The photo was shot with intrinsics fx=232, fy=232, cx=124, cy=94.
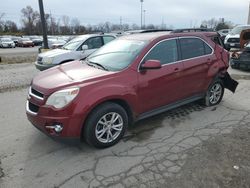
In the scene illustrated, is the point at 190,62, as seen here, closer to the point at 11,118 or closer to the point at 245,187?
the point at 245,187

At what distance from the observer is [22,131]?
4.19 meters

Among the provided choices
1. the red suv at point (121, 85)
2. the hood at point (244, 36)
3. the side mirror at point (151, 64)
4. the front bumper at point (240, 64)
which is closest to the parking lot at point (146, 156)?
the red suv at point (121, 85)

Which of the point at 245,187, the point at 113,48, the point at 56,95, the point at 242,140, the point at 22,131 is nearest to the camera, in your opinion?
the point at 245,187

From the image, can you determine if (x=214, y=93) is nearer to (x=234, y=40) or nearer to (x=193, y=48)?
(x=193, y=48)

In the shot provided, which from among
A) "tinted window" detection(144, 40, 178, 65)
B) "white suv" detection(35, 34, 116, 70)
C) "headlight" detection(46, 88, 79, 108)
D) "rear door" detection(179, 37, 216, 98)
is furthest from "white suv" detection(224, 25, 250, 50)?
"headlight" detection(46, 88, 79, 108)

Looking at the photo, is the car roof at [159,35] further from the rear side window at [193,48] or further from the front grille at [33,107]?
the front grille at [33,107]

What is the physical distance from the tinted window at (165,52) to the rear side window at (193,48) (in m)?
0.23

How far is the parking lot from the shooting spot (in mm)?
2857

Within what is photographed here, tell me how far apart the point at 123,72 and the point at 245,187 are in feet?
7.28

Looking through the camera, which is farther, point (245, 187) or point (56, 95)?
point (56, 95)

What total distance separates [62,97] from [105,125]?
78 centimetres

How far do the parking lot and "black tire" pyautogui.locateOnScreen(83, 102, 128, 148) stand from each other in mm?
144

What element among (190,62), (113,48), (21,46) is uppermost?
(113,48)

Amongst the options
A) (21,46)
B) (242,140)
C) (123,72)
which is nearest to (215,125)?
(242,140)
